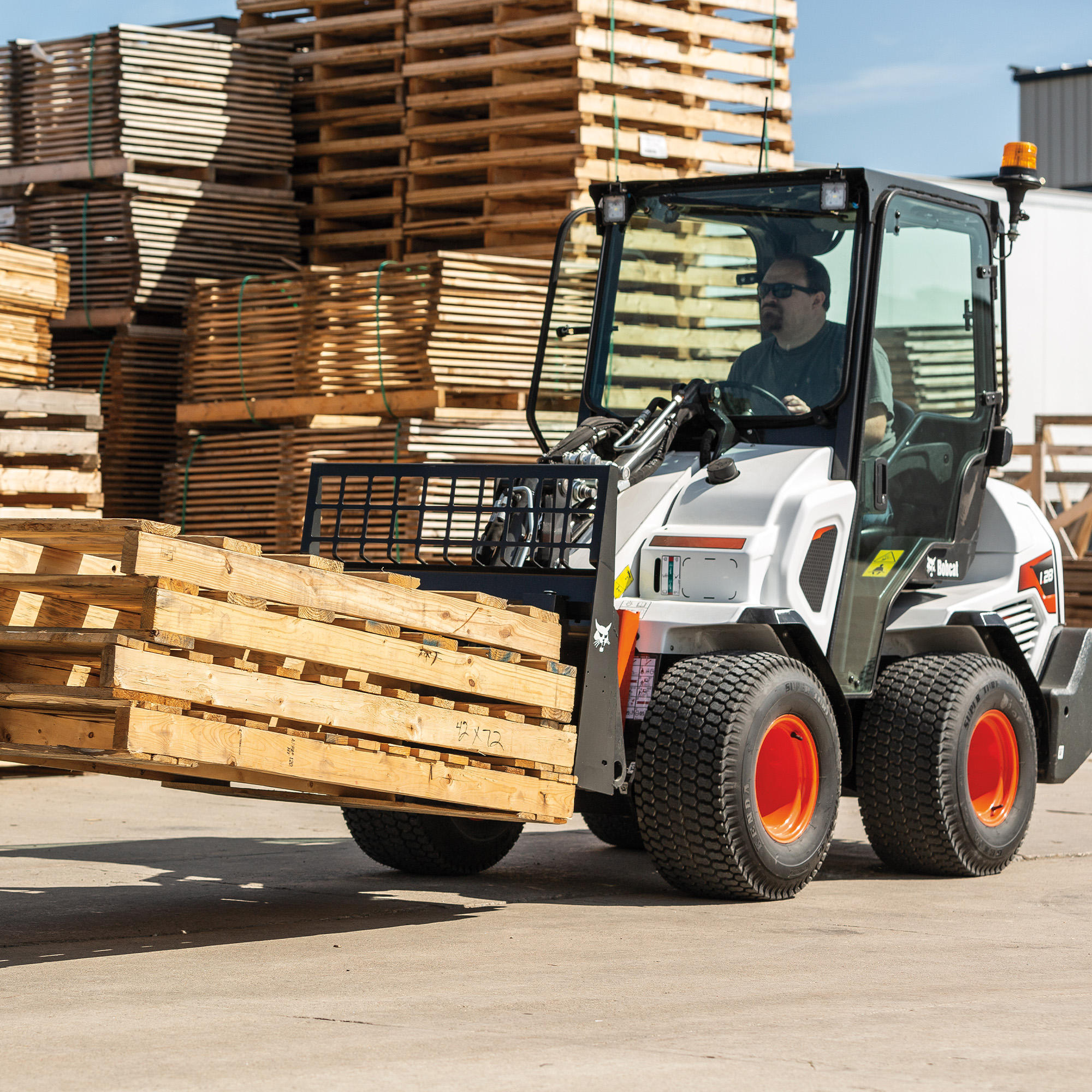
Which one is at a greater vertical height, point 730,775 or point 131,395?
point 131,395

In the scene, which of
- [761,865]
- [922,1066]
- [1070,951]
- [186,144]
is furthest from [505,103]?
[922,1066]

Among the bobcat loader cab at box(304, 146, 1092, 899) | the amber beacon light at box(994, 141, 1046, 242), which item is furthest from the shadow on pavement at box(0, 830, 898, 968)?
the amber beacon light at box(994, 141, 1046, 242)

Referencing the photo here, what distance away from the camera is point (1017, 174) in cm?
747

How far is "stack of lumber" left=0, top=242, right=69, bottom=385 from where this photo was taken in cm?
1050

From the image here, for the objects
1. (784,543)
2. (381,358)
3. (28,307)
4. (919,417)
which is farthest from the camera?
(381,358)

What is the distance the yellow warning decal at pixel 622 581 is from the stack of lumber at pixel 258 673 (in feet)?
2.02

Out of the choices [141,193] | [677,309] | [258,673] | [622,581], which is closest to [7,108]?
[141,193]

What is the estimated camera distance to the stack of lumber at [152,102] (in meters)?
11.8

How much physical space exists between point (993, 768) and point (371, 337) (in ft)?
16.3

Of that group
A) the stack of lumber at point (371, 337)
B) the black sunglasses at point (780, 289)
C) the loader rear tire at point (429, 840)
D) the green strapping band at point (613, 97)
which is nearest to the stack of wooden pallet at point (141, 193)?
the stack of lumber at point (371, 337)

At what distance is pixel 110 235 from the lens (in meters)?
11.9

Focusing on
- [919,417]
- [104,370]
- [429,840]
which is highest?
[104,370]

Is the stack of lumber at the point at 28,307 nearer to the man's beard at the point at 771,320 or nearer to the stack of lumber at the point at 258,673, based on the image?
the man's beard at the point at 771,320

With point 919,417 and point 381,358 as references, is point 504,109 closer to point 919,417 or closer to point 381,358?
point 381,358
